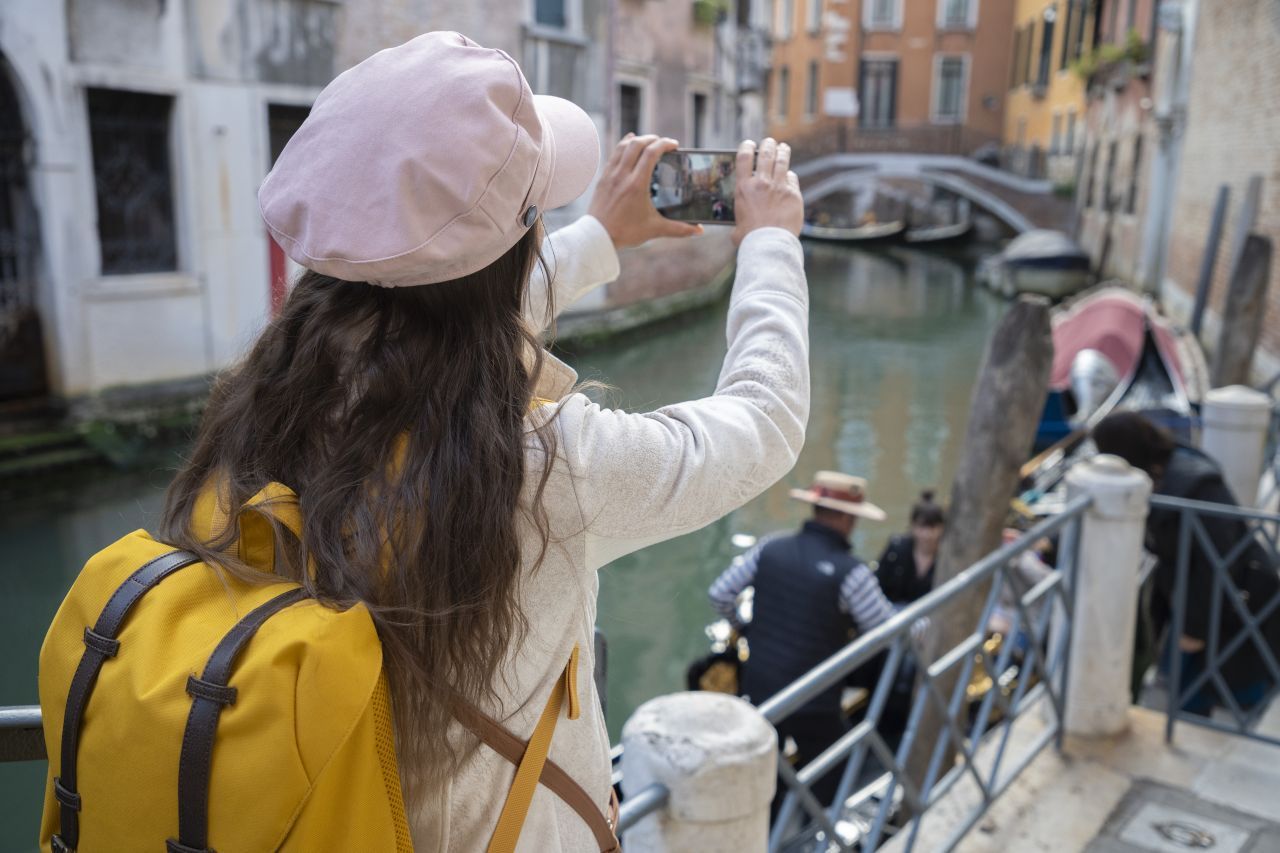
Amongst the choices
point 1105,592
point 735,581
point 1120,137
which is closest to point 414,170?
point 1105,592

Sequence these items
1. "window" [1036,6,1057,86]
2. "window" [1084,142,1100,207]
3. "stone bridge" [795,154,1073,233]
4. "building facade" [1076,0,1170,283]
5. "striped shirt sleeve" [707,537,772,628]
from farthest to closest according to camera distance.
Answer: "window" [1036,6,1057,86] → "stone bridge" [795,154,1073,233] → "window" [1084,142,1100,207] → "building facade" [1076,0,1170,283] → "striped shirt sleeve" [707,537,772,628]

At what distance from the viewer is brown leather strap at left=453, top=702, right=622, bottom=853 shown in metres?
0.76

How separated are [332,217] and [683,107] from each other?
14020mm

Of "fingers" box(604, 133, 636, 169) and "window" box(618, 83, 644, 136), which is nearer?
"fingers" box(604, 133, 636, 169)

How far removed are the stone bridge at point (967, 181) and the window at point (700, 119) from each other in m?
8.46

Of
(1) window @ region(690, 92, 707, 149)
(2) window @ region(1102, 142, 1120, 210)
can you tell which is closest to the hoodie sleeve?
(1) window @ region(690, 92, 707, 149)

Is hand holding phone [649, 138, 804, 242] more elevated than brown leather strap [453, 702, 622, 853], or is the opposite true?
hand holding phone [649, 138, 804, 242]

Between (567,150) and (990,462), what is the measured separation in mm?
3114

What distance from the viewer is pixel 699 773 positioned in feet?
4.70

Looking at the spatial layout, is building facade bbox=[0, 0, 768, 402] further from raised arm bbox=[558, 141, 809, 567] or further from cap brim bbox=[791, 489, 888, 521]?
raised arm bbox=[558, 141, 809, 567]

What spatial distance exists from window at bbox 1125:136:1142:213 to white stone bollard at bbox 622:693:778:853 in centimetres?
1512

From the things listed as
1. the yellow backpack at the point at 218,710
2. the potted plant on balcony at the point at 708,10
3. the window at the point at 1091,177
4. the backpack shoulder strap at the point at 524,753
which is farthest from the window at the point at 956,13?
the yellow backpack at the point at 218,710

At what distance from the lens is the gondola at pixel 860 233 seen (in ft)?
83.7

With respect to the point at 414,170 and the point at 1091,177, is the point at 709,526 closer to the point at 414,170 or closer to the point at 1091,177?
the point at 414,170
